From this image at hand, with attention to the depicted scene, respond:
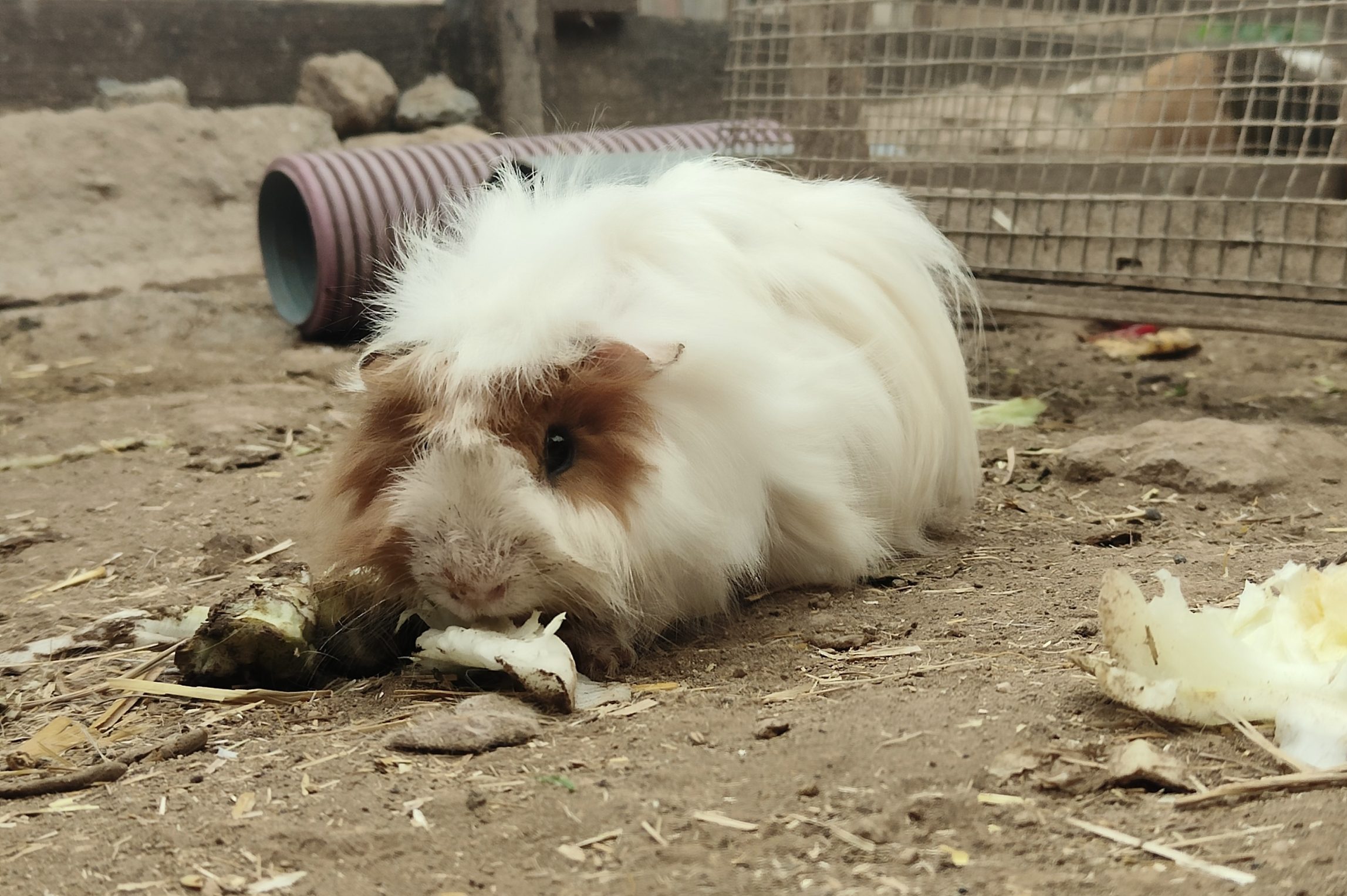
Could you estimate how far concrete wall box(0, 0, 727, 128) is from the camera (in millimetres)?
5746

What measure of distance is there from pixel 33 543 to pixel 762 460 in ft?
6.29

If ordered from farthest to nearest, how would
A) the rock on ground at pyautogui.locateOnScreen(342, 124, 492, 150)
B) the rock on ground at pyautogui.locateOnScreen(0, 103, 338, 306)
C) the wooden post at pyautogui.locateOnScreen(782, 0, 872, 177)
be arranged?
the rock on ground at pyautogui.locateOnScreen(342, 124, 492, 150) → the rock on ground at pyautogui.locateOnScreen(0, 103, 338, 306) → the wooden post at pyautogui.locateOnScreen(782, 0, 872, 177)

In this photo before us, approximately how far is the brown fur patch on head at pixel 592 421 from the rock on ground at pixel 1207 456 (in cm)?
160

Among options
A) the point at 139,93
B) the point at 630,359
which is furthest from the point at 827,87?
the point at 139,93

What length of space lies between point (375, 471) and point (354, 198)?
3276 millimetres

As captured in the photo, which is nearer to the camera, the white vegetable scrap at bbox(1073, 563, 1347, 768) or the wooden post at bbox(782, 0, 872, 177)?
the white vegetable scrap at bbox(1073, 563, 1347, 768)

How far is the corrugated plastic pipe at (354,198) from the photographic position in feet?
16.6

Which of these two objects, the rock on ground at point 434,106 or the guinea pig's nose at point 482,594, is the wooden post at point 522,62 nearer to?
the rock on ground at point 434,106

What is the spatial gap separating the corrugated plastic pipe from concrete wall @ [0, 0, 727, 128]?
63cm

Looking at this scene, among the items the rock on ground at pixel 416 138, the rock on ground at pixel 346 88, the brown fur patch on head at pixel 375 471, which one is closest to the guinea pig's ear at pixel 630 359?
the brown fur patch on head at pixel 375 471

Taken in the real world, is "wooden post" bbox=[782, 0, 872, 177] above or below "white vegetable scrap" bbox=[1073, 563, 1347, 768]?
above

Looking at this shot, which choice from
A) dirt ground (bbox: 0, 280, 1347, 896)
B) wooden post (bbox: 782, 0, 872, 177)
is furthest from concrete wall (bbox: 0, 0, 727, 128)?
dirt ground (bbox: 0, 280, 1347, 896)

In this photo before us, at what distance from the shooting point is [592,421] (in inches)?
79.3

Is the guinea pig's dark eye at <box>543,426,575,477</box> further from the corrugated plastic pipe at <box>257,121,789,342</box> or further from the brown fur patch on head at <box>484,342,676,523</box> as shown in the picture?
the corrugated plastic pipe at <box>257,121,789,342</box>
